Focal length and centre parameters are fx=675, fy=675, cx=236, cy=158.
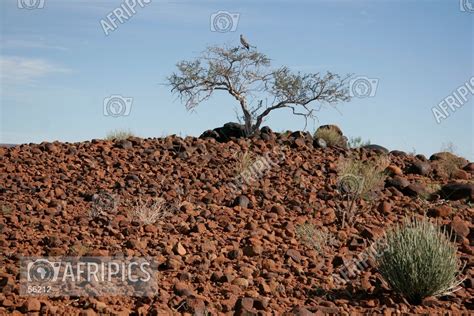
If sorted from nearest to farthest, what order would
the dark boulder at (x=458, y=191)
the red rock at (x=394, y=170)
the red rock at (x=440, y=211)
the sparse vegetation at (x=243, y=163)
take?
the red rock at (x=440, y=211) < the dark boulder at (x=458, y=191) < the sparse vegetation at (x=243, y=163) < the red rock at (x=394, y=170)

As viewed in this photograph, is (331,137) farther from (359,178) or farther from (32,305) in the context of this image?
(32,305)

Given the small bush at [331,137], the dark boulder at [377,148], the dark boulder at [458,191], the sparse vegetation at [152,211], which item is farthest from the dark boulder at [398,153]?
the sparse vegetation at [152,211]

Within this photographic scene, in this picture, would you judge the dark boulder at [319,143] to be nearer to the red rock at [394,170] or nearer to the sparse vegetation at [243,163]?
the red rock at [394,170]

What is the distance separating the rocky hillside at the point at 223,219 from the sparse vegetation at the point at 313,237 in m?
0.06

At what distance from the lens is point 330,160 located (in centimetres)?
1380

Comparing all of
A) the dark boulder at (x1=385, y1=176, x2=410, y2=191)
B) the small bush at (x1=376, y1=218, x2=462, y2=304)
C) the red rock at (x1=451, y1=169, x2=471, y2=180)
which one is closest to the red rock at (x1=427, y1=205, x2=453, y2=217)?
the dark boulder at (x1=385, y1=176, x2=410, y2=191)

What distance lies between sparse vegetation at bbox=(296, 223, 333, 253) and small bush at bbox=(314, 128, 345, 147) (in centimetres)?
635

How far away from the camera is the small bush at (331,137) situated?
1541cm

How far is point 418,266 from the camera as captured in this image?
7.09 meters

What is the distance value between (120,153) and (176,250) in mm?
6367

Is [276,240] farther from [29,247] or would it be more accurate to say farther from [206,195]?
[29,247]

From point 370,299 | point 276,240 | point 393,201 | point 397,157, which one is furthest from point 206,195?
point 397,157

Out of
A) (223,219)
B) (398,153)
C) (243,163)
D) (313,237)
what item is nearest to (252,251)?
(313,237)

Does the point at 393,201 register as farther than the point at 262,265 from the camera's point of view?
Yes
